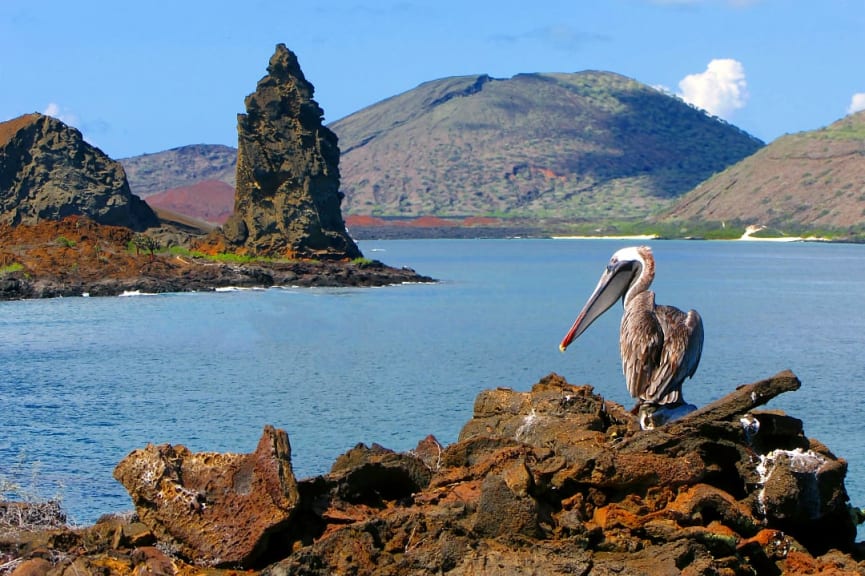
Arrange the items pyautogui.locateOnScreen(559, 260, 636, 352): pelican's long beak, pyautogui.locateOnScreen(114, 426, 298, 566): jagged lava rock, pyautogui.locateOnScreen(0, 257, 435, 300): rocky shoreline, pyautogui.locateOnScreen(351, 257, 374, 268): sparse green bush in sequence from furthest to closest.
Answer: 1. pyautogui.locateOnScreen(351, 257, 374, 268): sparse green bush
2. pyautogui.locateOnScreen(0, 257, 435, 300): rocky shoreline
3. pyautogui.locateOnScreen(559, 260, 636, 352): pelican's long beak
4. pyautogui.locateOnScreen(114, 426, 298, 566): jagged lava rock

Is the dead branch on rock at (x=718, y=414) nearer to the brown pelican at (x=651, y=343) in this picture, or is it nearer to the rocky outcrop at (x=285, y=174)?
the brown pelican at (x=651, y=343)

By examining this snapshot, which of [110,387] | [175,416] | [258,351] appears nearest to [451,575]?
[175,416]

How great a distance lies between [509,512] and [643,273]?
9.71 ft

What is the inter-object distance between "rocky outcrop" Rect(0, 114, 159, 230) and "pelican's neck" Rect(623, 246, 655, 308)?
60593mm

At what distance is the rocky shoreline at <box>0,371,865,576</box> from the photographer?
7363 mm

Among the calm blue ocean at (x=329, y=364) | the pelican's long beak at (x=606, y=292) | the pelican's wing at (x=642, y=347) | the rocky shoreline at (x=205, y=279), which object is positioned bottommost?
the calm blue ocean at (x=329, y=364)

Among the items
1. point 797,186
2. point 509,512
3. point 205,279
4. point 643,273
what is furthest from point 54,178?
point 797,186

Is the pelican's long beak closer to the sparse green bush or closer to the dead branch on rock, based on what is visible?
the dead branch on rock

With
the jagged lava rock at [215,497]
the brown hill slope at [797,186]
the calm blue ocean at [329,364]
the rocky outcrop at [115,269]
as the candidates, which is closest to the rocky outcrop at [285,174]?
the rocky outcrop at [115,269]

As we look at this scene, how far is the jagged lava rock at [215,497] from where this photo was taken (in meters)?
7.77

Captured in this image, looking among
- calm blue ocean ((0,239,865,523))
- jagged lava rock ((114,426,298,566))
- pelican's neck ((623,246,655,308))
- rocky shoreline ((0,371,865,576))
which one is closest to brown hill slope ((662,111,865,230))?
calm blue ocean ((0,239,865,523))

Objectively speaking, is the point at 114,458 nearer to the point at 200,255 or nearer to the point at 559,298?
the point at 559,298

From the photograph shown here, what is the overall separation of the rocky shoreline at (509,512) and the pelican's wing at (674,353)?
716mm

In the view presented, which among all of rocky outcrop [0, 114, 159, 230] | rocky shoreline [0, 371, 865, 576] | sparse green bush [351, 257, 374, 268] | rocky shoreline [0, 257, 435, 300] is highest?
rocky outcrop [0, 114, 159, 230]
